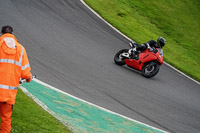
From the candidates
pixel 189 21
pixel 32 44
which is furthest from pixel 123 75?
pixel 189 21

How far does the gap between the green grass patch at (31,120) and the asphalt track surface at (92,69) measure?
2.35m

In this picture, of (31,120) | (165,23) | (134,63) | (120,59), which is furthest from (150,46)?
(165,23)

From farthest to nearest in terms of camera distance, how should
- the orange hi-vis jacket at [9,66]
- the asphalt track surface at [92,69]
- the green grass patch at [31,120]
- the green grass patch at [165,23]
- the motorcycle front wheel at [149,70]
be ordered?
the green grass patch at [165,23]
the motorcycle front wheel at [149,70]
the asphalt track surface at [92,69]
the green grass patch at [31,120]
the orange hi-vis jacket at [9,66]

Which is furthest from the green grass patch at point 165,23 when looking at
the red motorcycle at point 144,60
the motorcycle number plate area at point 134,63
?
the motorcycle number plate area at point 134,63

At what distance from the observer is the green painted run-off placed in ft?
28.3

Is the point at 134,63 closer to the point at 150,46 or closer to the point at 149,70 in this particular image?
the point at 149,70

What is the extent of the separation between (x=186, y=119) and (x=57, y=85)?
4.08m

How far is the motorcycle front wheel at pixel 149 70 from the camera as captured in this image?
47.3 feet

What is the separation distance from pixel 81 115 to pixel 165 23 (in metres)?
15.0

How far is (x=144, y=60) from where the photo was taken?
14469 mm

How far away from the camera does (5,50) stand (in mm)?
5961

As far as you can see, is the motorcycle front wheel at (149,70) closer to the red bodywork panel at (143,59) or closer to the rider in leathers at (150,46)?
the red bodywork panel at (143,59)

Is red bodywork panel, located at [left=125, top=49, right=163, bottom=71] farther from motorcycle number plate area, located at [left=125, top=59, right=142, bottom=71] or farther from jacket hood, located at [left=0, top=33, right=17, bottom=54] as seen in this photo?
jacket hood, located at [left=0, top=33, right=17, bottom=54]

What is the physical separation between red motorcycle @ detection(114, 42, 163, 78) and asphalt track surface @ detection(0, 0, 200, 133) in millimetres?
276
